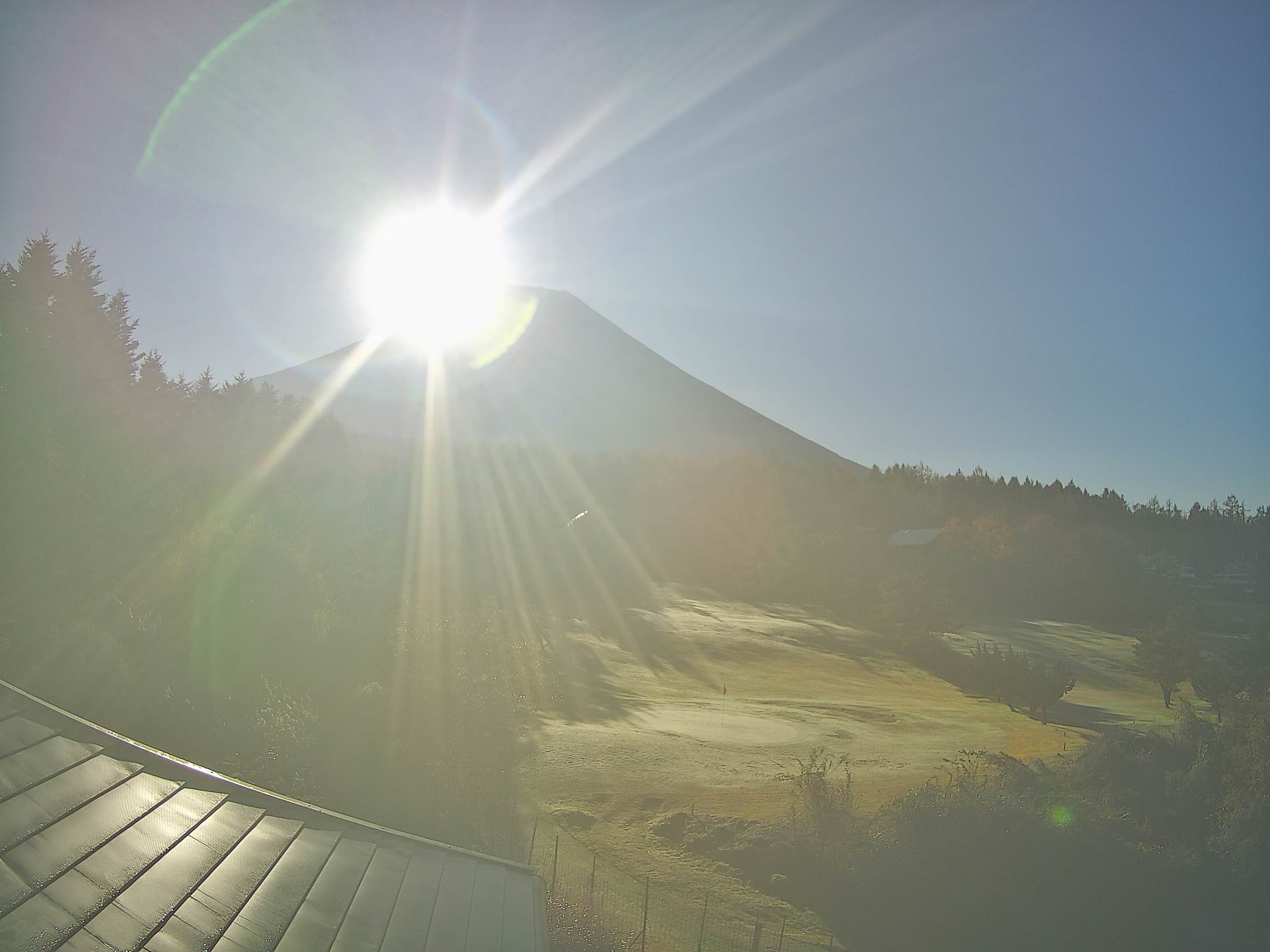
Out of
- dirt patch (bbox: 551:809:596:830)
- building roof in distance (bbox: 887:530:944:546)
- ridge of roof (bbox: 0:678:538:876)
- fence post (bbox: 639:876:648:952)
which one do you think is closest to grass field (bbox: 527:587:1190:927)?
dirt patch (bbox: 551:809:596:830)

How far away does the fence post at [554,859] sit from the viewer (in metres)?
9.75

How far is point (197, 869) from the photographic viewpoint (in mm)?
4746

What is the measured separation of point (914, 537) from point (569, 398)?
112819 millimetres

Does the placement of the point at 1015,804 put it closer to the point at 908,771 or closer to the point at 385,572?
the point at 908,771

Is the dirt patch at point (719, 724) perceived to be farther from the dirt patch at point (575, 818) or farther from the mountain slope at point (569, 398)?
the mountain slope at point (569, 398)

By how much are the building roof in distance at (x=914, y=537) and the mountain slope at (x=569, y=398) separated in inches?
3108

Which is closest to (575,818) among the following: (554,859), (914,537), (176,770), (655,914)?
(554,859)

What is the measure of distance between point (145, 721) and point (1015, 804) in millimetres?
14073

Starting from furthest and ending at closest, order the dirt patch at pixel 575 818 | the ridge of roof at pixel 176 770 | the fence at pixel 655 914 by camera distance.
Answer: the dirt patch at pixel 575 818
the fence at pixel 655 914
the ridge of roof at pixel 176 770

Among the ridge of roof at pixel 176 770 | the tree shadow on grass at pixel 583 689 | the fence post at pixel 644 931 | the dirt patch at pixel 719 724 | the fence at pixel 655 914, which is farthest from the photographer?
the tree shadow on grass at pixel 583 689

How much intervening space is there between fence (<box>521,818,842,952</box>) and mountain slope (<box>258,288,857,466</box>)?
4904 inches

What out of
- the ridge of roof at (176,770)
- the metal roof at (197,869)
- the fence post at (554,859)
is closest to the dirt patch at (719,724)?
the fence post at (554,859)

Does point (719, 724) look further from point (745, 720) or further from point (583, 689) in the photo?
point (583, 689)

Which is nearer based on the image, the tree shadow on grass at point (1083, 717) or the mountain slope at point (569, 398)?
the tree shadow on grass at point (1083, 717)
